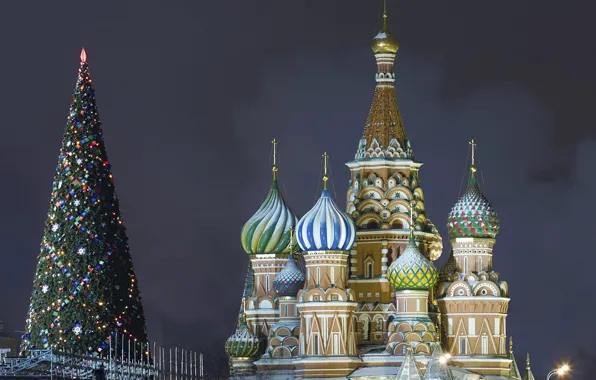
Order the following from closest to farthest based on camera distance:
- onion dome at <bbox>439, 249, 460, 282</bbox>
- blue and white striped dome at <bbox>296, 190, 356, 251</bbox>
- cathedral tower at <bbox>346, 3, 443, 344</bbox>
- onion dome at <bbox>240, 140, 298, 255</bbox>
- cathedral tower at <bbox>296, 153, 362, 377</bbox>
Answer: cathedral tower at <bbox>296, 153, 362, 377</bbox>, blue and white striped dome at <bbox>296, 190, 356, 251</bbox>, onion dome at <bbox>439, 249, 460, 282</bbox>, cathedral tower at <bbox>346, 3, 443, 344</bbox>, onion dome at <bbox>240, 140, 298, 255</bbox>

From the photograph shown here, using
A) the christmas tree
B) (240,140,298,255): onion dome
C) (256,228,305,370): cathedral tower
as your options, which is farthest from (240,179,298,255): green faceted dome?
the christmas tree

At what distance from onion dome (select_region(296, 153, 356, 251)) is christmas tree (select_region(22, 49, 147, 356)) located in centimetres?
1018

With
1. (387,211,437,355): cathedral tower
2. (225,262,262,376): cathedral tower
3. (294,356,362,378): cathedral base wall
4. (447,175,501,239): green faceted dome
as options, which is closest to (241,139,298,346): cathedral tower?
(225,262,262,376): cathedral tower

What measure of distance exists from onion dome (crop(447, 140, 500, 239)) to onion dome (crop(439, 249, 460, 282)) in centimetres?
104

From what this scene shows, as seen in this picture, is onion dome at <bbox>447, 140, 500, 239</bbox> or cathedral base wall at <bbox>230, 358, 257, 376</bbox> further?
cathedral base wall at <bbox>230, 358, 257, 376</bbox>

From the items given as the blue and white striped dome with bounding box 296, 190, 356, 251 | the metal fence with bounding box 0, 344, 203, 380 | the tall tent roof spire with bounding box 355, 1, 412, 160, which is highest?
the tall tent roof spire with bounding box 355, 1, 412, 160

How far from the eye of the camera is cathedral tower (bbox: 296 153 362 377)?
78.0 meters

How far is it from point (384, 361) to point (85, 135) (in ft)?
47.4

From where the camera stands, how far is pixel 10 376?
59125 millimetres

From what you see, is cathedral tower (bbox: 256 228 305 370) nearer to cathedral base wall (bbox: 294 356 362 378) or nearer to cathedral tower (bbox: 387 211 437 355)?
cathedral base wall (bbox: 294 356 362 378)

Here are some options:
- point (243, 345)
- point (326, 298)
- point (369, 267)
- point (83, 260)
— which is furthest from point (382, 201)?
point (83, 260)

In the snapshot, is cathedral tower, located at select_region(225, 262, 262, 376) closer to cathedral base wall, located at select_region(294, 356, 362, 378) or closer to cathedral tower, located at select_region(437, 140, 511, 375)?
cathedral base wall, located at select_region(294, 356, 362, 378)

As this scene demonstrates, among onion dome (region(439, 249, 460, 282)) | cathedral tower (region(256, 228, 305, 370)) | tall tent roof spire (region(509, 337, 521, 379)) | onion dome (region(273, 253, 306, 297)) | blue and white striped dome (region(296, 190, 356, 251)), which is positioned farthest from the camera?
tall tent roof spire (region(509, 337, 521, 379))

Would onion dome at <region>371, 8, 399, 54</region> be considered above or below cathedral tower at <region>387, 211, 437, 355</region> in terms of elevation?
above
